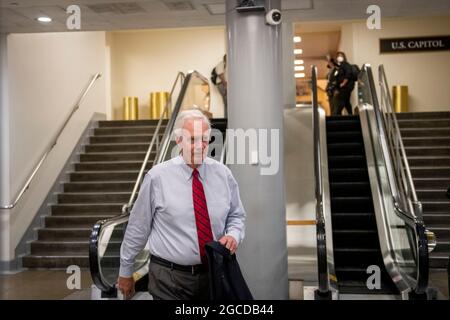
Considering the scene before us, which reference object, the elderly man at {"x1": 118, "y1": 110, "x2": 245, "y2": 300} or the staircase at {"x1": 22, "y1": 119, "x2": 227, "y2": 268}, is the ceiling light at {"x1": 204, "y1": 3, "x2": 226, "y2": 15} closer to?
the staircase at {"x1": 22, "y1": 119, "x2": 227, "y2": 268}

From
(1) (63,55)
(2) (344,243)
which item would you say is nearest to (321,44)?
(1) (63,55)

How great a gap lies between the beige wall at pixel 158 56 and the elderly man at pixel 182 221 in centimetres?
1130

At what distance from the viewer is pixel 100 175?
8805mm

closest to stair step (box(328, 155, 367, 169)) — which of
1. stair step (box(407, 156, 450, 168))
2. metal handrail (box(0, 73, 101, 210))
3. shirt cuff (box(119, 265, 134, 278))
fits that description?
stair step (box(407, 156, 450, 168))

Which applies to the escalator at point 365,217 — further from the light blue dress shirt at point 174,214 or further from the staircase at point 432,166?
the light blue dress shirt at point 174,214

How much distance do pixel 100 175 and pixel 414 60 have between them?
8.31 m

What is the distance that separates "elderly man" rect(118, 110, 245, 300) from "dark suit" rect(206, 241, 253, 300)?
81 millimetres

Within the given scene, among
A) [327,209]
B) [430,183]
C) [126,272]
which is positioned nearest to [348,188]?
[327,209]

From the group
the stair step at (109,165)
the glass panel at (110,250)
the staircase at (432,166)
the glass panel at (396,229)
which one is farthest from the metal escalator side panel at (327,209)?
the stair step at (109,165)

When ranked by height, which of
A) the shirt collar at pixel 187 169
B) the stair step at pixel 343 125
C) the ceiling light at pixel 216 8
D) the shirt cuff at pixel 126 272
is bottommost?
the shirt cuff at pixel 126 272

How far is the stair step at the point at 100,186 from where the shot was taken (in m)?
8.43

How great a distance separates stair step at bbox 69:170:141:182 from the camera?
28.5 feet

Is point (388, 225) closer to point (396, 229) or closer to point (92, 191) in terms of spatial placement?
point (396, 229)
